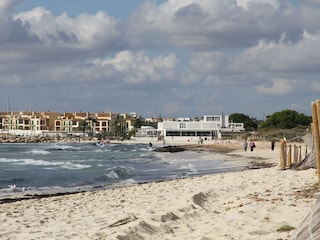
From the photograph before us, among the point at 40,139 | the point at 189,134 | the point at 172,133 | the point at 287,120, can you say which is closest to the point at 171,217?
the point at 287,120

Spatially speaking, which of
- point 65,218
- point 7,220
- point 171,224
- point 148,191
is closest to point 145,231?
point 171,224

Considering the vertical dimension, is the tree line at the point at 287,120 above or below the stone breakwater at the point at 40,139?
above

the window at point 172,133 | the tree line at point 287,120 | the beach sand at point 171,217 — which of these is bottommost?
the beach sand at point 171,217

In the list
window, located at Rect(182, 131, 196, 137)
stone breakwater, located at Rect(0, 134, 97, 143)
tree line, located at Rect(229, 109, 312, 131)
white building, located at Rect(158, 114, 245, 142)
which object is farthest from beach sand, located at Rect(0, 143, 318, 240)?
stone breakwater, located at Rect(0, 134, 97, 143)

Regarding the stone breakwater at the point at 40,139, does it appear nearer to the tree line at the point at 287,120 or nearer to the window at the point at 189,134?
the window at the point at 189,134

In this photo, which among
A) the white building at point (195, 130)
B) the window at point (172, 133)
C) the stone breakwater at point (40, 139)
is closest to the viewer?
the white building at point (195, 130)

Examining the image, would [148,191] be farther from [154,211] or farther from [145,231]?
[145,231]

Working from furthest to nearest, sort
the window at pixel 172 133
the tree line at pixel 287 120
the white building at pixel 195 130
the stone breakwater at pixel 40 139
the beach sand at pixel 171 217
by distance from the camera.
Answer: the stone breakwater at pixel 40 139 → the window at pixel 172 133 → the white building at pixel 195 130 → the tree line at pixel 287 120 → the beach sand at pixel 171 217

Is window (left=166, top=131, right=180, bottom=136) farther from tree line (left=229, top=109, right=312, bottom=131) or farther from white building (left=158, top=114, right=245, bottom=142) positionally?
tree line (left=229, top=109, right=312, bottom=131)

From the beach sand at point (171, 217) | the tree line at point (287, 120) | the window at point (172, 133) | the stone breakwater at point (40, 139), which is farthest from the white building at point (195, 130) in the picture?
the beach sand at point (171, 217)

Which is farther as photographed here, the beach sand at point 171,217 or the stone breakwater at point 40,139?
the stone breakwater at point 40,139

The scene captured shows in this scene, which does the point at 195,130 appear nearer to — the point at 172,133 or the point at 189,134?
the point at 189,134

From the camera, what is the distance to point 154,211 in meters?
12.6

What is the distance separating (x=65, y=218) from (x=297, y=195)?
5.61 metres
